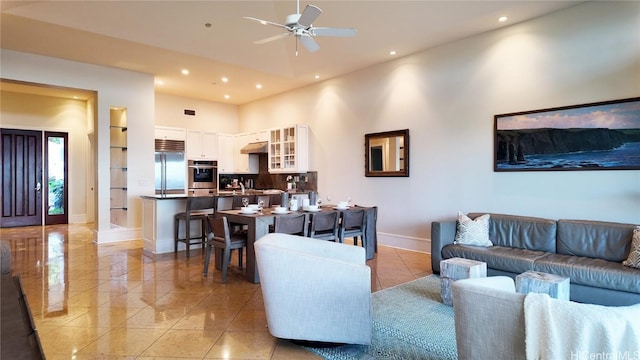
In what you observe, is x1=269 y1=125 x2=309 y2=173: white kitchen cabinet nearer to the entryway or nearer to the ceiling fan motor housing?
the ceiling fan motor housing

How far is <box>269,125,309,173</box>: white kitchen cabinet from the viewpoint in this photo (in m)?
7.77

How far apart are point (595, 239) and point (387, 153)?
3.31 meters

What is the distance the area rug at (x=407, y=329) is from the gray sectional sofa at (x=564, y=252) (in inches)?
27.4

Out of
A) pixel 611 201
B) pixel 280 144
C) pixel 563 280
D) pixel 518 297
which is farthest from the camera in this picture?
pixel 280 144

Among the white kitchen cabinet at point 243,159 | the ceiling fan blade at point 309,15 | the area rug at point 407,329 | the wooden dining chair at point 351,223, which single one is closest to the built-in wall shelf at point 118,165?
the white kitchen cabinet at point 243,159

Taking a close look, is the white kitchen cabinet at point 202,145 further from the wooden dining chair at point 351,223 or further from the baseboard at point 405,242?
the wooden dining chair at point 351,223

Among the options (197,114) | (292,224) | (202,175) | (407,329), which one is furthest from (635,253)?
(197,114)

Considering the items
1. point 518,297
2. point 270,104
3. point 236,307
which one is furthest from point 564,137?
point 270,104

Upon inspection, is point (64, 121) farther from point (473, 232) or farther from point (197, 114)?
point (473, 232)

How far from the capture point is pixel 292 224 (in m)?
4.46

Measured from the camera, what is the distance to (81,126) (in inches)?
372

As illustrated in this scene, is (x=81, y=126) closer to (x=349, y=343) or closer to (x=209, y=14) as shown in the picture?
(x=209, y=14)

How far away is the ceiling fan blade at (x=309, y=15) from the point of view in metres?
3.12

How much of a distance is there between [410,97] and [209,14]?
341 cm
